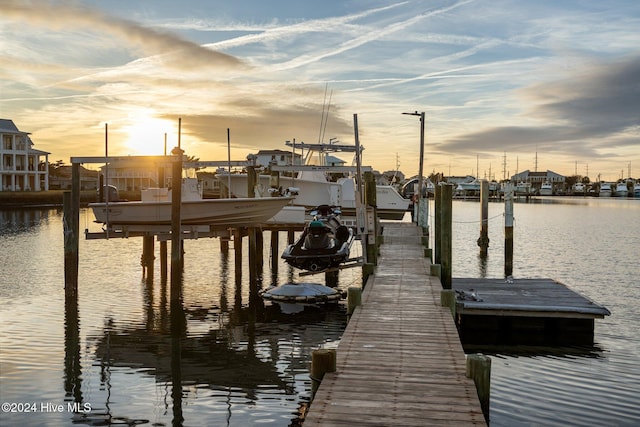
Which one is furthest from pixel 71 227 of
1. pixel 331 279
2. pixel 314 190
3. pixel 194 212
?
pixel 314 190

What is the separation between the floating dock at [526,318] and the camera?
16.9 m

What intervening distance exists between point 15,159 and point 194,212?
87.5 meters

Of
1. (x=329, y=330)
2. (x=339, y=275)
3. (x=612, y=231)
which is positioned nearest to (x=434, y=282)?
(x=329, y=330)

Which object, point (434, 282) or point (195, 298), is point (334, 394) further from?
point (195, 298)

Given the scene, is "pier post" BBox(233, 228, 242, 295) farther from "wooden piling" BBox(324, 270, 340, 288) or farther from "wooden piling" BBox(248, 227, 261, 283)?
"wooden piling" BBox(324, 270, 340, 288)

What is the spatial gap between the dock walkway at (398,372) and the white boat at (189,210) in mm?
10223

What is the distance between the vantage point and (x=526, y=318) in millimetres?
17594

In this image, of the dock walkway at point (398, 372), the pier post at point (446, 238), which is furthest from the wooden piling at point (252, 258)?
the dock walkway at point (398, 372)

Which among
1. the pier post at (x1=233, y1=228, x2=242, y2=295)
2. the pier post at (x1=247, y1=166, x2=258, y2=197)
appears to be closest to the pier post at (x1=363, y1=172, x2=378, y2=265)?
the pier post at (x1=247, y1=166, x2=258, y2=197)

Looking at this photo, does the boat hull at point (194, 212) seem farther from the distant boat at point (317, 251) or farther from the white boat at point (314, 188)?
the white boat at point (314, 188)

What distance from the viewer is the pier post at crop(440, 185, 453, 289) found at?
18922 mm

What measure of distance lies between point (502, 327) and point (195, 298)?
11320mm

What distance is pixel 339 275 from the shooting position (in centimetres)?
3034

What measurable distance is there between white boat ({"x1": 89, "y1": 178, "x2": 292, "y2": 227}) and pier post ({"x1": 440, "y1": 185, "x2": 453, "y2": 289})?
808cm
